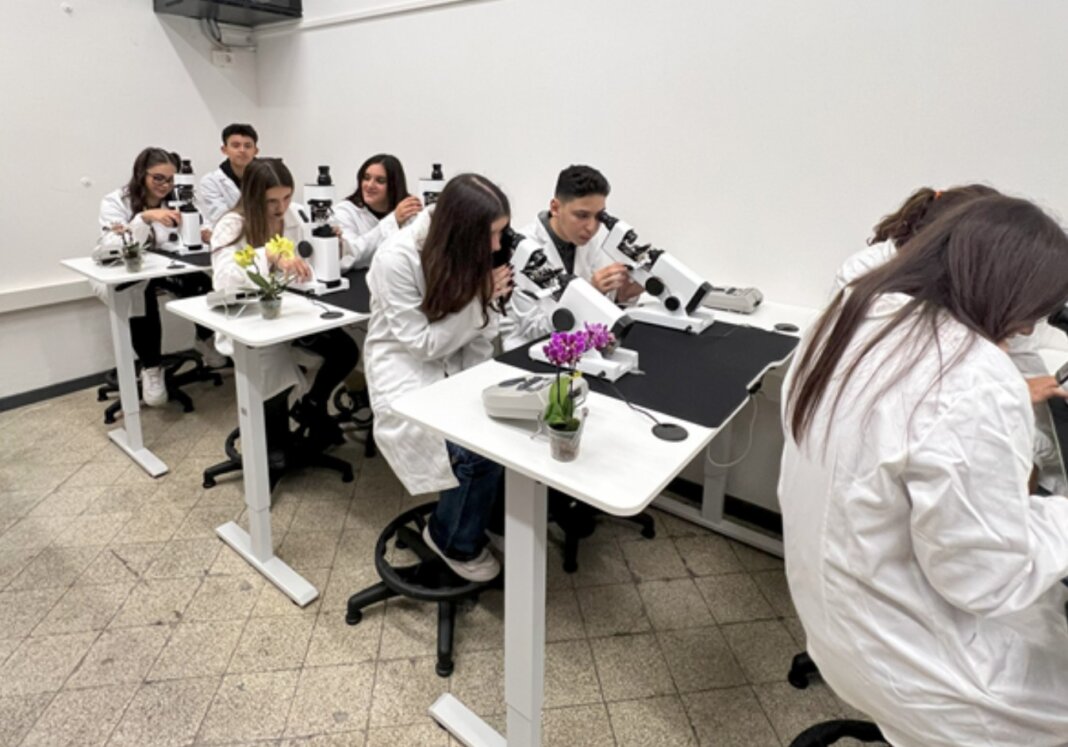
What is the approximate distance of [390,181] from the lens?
3088 mm

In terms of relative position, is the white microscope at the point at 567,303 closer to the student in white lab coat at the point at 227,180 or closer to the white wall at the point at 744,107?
the white wall at the point at 744,107

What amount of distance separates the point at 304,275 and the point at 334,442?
0.90 meters

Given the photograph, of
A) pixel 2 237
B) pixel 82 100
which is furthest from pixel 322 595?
pixel 82 100

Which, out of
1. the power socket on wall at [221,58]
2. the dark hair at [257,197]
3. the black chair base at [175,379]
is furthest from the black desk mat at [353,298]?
the power socket on wall at [221,58]

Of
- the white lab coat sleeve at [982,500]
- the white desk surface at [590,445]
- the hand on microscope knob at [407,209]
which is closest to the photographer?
the white lab coat sleeve at [982,500]

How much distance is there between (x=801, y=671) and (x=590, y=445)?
1035 millimetres

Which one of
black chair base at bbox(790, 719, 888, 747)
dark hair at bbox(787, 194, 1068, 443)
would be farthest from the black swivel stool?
dark hair at bbox(787, 194, 1068, 443)

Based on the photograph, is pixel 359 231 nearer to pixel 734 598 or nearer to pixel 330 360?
pixel 330 360

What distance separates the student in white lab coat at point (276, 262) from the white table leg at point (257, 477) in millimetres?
107

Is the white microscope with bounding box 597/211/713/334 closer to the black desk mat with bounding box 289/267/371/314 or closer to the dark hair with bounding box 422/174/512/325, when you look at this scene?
the dark hair with bounding box 422/174/512/325

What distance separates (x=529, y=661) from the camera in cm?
134

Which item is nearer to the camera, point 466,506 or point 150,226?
point 466,506

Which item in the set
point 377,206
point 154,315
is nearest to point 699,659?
point 377,206

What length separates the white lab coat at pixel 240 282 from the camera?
2.09m
